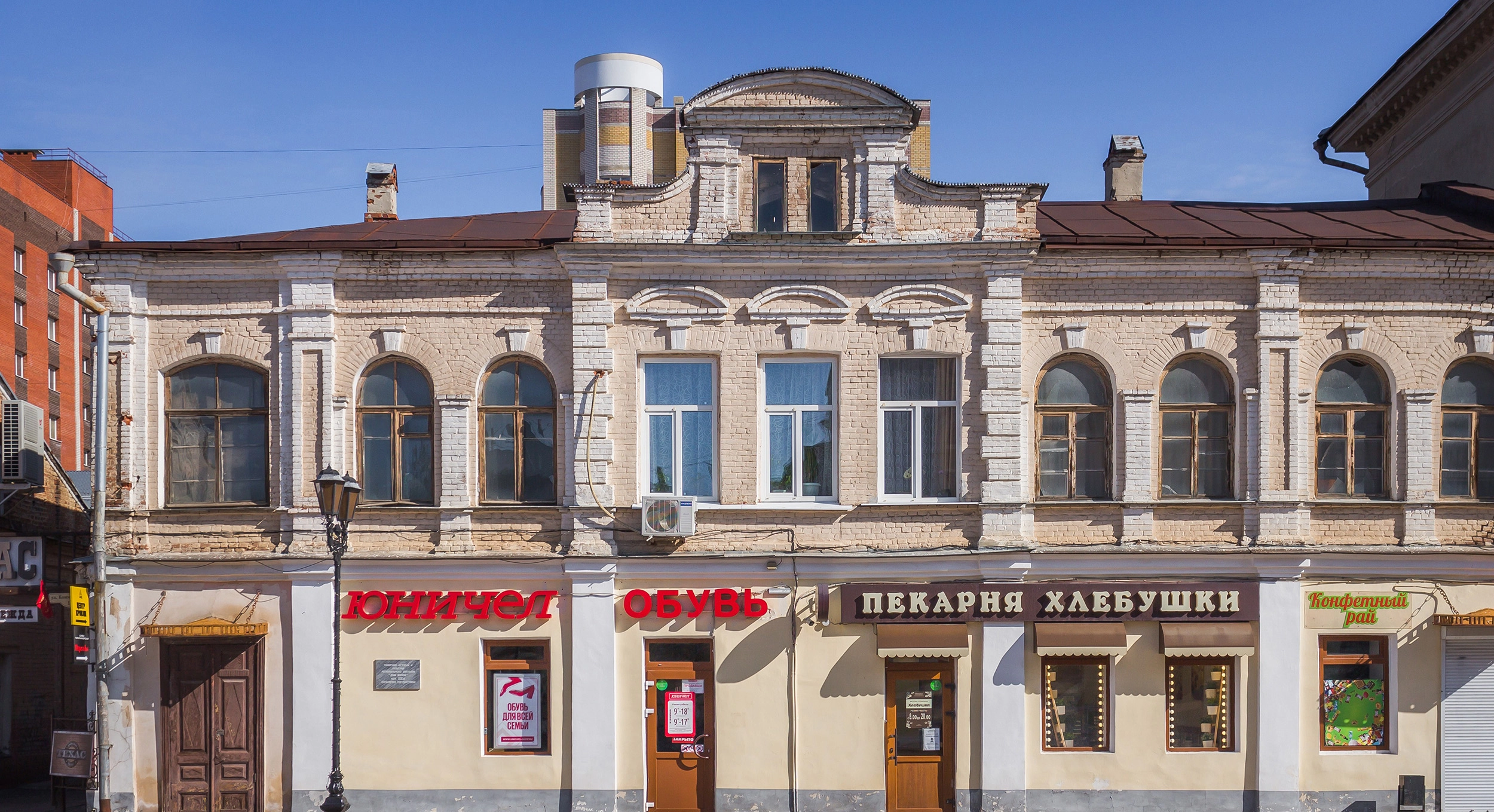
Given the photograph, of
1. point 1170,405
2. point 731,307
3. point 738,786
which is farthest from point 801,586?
point 1170,405

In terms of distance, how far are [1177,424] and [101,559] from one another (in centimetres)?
1384

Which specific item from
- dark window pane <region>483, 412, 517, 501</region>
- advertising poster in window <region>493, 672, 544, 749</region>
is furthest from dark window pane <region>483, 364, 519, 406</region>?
advertising poster in window <region>493, 672, 544, 749</region>

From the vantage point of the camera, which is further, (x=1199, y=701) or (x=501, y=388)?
(x=501, y=388)

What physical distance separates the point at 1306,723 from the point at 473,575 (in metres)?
10.6

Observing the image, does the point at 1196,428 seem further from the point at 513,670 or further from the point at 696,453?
the point at 513,670

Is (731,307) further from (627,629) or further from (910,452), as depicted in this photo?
(627,629)

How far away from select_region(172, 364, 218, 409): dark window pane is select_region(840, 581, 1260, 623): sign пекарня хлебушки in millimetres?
8595

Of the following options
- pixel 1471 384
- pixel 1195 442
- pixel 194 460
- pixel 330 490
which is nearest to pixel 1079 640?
pixel 1195 442

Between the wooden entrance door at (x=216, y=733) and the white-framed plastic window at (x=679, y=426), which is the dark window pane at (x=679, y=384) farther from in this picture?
the wooden entrance door at (x=216, y=733)

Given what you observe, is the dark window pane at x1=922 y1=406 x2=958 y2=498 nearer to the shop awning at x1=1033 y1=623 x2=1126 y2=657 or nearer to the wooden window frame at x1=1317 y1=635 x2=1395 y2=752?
the shop awning at x1=1033 y1=623 x2=1126 y2=657

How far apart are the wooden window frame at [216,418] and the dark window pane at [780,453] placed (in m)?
6.53

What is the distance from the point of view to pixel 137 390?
14.2 m

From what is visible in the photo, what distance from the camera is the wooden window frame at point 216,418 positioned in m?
14.3

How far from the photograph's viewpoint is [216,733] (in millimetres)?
13883
